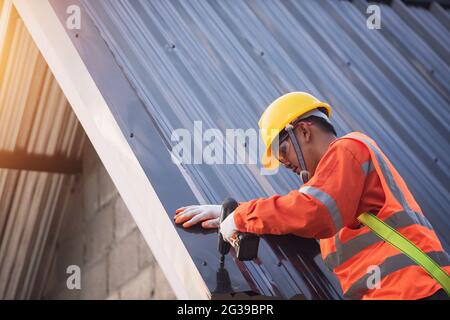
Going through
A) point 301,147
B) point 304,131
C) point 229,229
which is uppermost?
point 304,131

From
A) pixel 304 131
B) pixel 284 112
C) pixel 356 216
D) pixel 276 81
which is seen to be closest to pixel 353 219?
pixel 356 216

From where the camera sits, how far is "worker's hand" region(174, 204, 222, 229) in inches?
191

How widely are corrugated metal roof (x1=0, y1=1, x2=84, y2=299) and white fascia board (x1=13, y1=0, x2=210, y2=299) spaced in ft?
3.18

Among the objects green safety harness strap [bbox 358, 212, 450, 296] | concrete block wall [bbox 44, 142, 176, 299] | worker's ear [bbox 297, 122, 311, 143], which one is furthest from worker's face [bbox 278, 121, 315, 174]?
concrete block wall [bbox 44, 142, 176, 299]

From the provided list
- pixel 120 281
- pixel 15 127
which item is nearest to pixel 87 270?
pixel 120 281

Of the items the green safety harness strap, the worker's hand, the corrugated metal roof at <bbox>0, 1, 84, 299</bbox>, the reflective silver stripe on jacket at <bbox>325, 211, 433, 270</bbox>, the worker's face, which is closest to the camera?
the green safety harness strap

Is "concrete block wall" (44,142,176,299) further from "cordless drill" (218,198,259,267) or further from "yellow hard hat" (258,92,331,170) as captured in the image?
"cordless drill" (218,198,259,267)

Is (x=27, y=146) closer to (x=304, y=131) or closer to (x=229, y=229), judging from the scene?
(x=304, y=131)

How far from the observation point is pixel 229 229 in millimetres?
4645

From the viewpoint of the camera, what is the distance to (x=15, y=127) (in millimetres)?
8961

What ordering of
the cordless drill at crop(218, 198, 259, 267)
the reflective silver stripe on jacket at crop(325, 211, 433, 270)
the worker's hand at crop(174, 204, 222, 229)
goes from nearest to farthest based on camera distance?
the reflective silver stripe on jacket at crop(325, 211, 433, 270)
the cordless drill at crop(218, 198, 259, 267)
the worker's hand at crop(174, 204, 222, 229)

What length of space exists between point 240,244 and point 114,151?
4.10 feet

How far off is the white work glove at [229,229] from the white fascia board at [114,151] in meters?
0.24

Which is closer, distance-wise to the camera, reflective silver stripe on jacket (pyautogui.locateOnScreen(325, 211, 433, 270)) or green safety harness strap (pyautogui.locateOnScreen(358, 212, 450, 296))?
green safety harness strap (pyautogui.locateOnScreen(358, 212, 450, 296))
